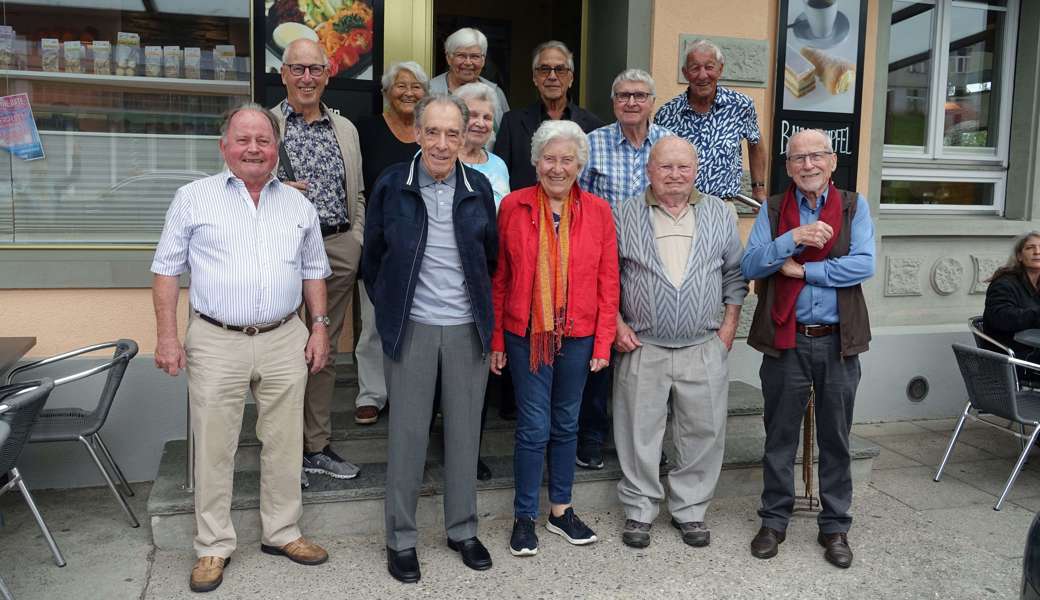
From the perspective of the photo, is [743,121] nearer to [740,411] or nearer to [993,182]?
[740,411]

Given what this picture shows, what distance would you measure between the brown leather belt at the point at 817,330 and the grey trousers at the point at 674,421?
38 centimetres

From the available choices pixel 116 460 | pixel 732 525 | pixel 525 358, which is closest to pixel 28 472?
pixel 116 460

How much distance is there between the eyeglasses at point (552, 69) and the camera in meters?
4.30

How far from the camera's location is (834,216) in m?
3.58

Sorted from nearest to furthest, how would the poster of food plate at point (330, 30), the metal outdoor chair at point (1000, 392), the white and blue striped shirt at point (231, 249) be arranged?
the white and blue striped shirt at point (231, 249) < the metal outdoor chair at point (1000, 392) < the poster of food plate at point (330, 30)

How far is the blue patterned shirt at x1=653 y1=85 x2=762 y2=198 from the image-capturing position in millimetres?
4309

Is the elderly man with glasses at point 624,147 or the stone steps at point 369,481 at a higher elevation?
the elderly man with glasses at point 624,147

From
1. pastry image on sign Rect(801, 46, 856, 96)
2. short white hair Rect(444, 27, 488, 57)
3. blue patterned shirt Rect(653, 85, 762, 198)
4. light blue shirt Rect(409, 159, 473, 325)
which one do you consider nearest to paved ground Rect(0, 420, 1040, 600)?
light blue shirt Rect(409, 159, 473, 325)

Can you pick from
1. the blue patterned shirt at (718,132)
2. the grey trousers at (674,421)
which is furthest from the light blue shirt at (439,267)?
the blue patterned shirt at (718,132)

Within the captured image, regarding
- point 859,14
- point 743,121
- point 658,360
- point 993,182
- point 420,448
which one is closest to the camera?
point 420,448

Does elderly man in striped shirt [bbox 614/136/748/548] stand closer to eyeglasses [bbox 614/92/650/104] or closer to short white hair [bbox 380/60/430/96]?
eyeglasses [bbox 614/92/650/104]

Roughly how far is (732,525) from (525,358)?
4.60 ft

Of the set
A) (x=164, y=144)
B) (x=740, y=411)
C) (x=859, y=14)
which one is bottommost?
(x=740, y=411)

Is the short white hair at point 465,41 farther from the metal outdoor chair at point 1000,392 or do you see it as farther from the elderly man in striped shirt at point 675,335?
the metal outdoor chair at point 1000,392
